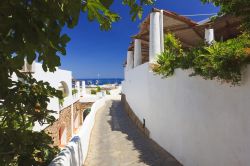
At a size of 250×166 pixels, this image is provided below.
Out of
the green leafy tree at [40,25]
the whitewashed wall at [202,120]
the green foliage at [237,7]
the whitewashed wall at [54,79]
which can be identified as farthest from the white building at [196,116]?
the whitewashed wall at [54,79]

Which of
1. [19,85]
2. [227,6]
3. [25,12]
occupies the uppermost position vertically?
[227,6]

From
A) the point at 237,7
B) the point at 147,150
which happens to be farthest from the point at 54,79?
the point at 237,7

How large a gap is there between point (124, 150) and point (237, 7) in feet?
25.6

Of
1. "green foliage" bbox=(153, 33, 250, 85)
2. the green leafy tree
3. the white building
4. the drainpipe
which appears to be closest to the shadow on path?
the white building

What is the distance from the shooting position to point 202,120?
25.2ft

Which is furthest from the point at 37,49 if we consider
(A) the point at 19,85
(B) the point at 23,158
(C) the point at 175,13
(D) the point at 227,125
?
(C) the point at 175,13

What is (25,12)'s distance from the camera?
1998 mm

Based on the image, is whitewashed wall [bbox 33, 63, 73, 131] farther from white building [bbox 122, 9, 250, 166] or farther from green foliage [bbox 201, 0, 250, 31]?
green foliage [bbox 201, 0, 250, 31]

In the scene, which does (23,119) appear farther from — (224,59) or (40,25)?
(224,59)

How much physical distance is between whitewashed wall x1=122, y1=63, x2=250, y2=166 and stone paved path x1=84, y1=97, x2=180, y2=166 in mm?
517

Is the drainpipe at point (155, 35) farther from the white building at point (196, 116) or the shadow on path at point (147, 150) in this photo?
the shadow on path at point (147, 150)

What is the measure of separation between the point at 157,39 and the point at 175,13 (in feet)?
8.02

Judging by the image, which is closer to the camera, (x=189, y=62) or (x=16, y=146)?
(x=16, y=146)

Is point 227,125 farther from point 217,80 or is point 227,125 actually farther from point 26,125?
point 26,125
